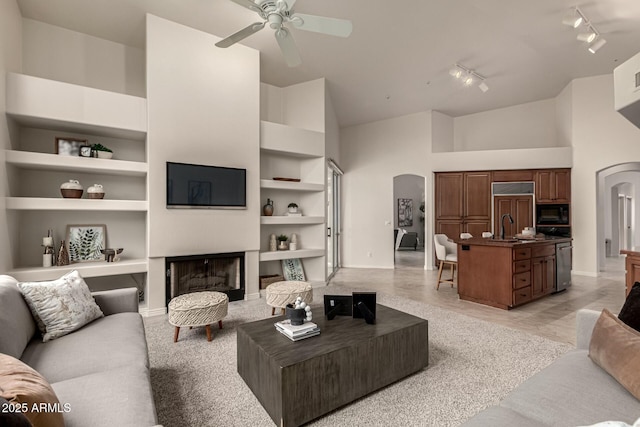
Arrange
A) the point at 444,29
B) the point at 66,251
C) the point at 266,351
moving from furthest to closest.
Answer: the point at 444,29 < the point at 66,251 < the point at 266,351

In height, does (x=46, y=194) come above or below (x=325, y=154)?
below

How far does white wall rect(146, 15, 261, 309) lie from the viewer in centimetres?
384

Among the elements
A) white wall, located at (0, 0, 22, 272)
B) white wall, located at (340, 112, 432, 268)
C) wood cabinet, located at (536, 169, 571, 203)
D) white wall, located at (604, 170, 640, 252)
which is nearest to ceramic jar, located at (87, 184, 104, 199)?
white wall, located at (0, 0, 22, 272)

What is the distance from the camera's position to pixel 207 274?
171 inches

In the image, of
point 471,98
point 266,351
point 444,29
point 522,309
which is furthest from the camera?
point 471,98

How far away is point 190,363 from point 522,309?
4012 mm

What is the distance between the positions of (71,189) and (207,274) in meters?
1.92

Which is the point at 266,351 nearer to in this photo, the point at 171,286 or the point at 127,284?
the point at 171,286

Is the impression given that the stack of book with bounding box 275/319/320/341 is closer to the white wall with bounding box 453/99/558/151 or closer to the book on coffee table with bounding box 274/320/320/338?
the book on coffee table with bounding box 274/320/320/338

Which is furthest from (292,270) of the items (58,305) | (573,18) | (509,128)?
(509,128)

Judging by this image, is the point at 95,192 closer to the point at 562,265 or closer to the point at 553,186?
the point at 562,265

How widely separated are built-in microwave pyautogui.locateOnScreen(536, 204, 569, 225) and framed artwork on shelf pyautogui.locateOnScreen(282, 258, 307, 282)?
214 inches

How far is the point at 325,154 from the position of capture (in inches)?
A: 216

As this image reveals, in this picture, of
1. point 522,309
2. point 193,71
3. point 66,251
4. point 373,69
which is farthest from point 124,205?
point 522,309
